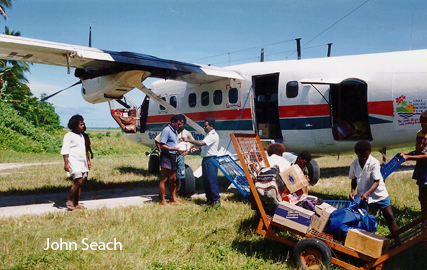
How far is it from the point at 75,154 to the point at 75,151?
0.06 metres

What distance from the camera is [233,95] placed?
10211 millimetres

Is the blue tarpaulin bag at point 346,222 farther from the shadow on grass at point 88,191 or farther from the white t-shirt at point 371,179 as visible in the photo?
the shadow on grass at point 88,191

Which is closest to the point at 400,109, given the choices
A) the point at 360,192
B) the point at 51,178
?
the point at 360,192

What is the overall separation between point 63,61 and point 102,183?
3922 mm

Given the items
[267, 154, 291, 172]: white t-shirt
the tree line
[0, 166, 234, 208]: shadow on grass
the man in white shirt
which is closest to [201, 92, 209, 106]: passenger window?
[0, 166, 234, 208]: shadow on grass

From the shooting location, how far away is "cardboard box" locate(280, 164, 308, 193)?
4723 mm

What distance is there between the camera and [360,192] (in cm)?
500

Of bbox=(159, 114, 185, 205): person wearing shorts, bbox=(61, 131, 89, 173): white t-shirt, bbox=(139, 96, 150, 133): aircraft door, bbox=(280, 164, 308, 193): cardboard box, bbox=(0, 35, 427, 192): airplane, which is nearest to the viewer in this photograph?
bbox=(280, 164, 308, 193): cardboard box

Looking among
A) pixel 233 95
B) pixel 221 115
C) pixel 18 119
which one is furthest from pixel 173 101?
pixel 18 119

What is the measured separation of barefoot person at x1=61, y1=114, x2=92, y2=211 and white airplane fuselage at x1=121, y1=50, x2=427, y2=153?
14.4ft

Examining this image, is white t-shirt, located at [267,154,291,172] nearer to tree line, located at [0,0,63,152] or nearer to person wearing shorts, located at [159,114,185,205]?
person wearing shorts, located at [159,114,185,205]

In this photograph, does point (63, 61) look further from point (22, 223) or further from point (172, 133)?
point (22, 223)

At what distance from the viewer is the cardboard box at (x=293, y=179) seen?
15.5ft

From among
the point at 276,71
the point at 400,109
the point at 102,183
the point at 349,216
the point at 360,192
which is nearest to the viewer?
the point at 349,216
